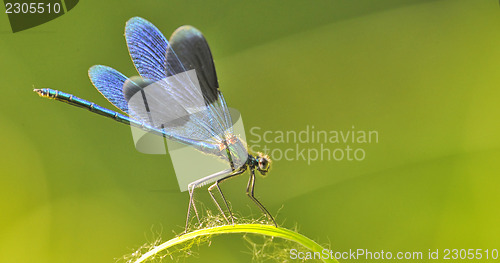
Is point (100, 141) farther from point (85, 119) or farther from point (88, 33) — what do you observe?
point (88, 33)

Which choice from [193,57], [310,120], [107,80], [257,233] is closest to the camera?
[257,233]

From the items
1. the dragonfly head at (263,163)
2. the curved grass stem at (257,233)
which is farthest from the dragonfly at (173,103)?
the curved grass stem at (257,233)

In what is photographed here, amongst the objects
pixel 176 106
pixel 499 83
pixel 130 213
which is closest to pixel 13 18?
pixel 130 213

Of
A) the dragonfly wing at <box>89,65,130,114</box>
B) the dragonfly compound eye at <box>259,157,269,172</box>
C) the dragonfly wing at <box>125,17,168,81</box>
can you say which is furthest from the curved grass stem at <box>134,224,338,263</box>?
the dragonfly wing at <box>89,65,130,114</box>

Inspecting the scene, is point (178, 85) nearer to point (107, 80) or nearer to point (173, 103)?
point (173, 103)

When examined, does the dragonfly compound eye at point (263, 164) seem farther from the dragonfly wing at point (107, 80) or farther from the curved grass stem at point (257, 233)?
the dragonfly wing at point (107, 80)

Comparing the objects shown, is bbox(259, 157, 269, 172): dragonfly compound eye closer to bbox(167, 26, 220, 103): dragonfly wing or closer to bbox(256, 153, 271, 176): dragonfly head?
bbox(256, 153, 271, 176): dragonfly head

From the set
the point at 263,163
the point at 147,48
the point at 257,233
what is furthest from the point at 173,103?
the point at 257,233

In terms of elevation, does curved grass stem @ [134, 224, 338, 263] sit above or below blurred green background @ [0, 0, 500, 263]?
below
